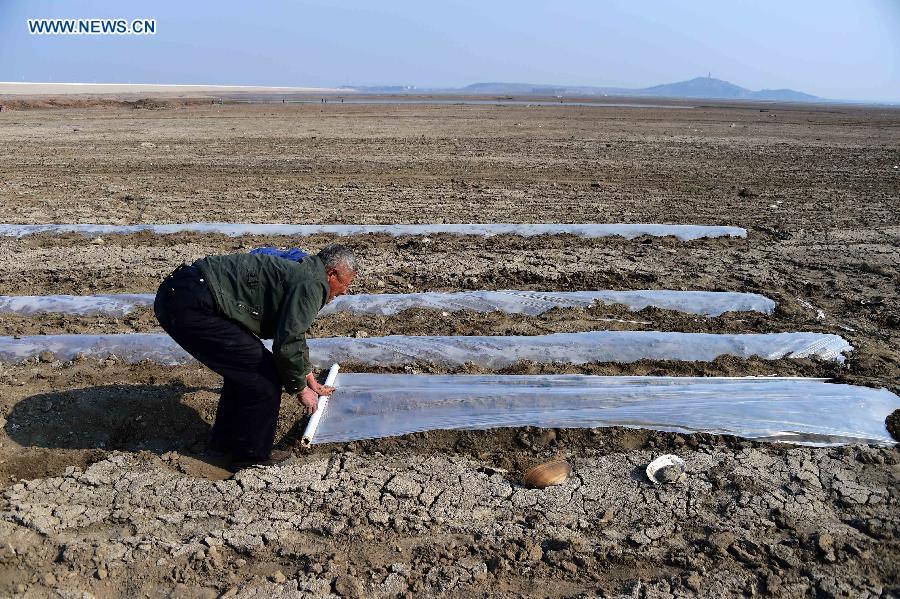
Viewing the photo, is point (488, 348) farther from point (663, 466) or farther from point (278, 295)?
point (278, 295)

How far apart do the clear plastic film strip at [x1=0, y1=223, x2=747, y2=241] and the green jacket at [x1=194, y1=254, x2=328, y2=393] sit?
473 centimetres

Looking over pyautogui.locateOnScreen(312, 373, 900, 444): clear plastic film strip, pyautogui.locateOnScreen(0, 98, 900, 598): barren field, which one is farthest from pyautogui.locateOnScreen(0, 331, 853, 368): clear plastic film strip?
pyautogui.locateOnScreen(312, 373, 900, 444): clear plastic film strip

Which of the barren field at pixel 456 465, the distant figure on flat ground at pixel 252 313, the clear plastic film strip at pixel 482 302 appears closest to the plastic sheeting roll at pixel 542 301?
the clear plastic film strip at pixel 482 302

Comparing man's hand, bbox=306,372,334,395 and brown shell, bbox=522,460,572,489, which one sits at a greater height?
man's hand, bbox=306,372,334,395

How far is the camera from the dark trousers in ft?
10.9

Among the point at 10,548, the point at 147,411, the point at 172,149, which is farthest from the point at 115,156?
the point at 10,548

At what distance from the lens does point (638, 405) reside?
404 cm

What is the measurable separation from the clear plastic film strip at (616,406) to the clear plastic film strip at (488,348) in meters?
0.47

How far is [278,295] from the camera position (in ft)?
10.9

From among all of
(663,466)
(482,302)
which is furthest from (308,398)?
(482,302)

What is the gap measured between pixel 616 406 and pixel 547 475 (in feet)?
2.45

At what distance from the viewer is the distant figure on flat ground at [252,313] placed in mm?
3270

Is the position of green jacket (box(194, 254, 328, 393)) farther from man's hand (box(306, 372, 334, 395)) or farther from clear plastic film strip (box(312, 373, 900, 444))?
clear plastic film strip (box(312, 373, 900, 444))

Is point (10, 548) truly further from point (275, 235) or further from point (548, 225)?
point (548, 225)
